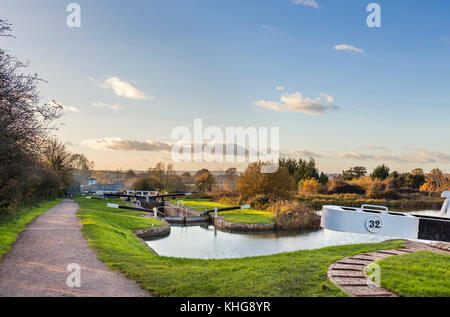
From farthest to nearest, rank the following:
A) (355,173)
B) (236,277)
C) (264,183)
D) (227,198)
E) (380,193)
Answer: (355,173) < (380,193) < (227,198) < (264,183) < (236,277)

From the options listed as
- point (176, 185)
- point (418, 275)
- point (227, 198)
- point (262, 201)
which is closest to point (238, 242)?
point (418, 275)

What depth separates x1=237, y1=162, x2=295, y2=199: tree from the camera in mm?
30375

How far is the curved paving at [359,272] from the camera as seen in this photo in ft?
16.4

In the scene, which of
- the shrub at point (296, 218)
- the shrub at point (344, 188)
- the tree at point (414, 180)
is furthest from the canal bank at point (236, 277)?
the tree at point (414, 180)

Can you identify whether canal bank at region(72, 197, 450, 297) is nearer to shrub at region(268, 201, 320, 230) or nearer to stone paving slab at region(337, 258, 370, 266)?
stone paving slab at region(337, 258, 370, 266)

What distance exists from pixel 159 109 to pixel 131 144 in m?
13.8

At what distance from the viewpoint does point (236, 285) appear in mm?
5723

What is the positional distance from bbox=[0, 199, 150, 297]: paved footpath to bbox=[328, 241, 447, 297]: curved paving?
12.2 feet

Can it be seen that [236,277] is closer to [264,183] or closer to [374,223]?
[374,223]

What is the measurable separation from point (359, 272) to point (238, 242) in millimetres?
11411

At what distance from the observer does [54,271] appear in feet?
23.2
